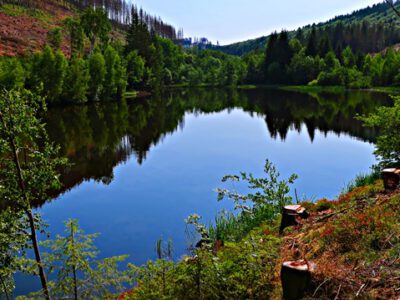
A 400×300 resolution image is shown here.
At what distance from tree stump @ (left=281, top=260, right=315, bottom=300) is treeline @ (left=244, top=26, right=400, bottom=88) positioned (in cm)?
10565

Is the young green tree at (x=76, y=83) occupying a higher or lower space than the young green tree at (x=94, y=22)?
lower

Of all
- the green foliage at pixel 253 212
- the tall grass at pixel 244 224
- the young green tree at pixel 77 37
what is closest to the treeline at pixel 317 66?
the young green tree at pixel 77 37

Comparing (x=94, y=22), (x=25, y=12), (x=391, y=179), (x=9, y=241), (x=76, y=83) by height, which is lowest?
(x=9, y=241)

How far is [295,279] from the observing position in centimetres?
673

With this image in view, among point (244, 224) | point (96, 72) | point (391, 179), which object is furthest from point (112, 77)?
point (391, 179)

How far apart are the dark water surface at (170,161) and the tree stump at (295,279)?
8.49m

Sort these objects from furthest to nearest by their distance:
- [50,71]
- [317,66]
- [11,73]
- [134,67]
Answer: [317,66] < [134,67] < [50,71] < [11,73]

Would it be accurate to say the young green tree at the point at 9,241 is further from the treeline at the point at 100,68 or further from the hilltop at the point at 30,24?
the hilltop at the point at 30,24

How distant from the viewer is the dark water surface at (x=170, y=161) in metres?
18.6

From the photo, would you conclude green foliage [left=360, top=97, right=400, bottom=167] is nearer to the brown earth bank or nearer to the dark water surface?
the dark water surface

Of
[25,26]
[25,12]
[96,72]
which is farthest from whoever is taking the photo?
[25,12]

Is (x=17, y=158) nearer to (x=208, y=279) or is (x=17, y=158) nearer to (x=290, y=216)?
(x=208, y=279)

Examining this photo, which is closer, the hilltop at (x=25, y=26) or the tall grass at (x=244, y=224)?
the tall grass at (x=244, y=224)

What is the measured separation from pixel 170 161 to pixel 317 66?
329ft
